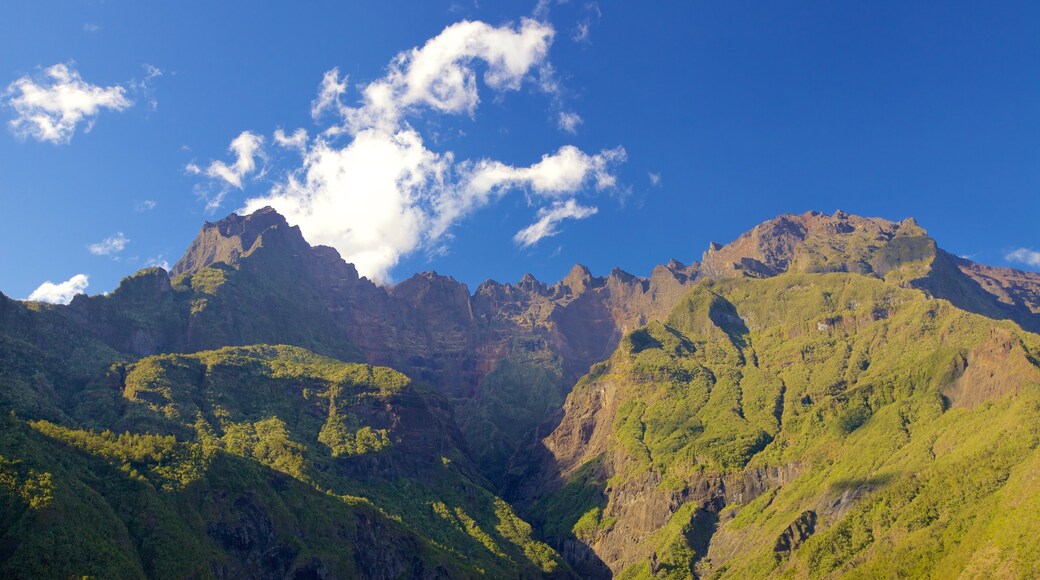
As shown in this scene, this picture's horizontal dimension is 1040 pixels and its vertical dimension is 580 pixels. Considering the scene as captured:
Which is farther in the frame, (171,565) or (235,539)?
(235,539)

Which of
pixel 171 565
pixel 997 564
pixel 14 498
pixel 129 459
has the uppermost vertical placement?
pixel 129 459

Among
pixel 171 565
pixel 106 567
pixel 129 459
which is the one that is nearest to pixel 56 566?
pixel 106 567

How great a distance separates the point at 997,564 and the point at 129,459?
18669cm

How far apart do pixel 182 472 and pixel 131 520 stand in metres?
24.1

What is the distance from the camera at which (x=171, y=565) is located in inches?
6658

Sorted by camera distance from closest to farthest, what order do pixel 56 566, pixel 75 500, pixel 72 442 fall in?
1. pixel 56 566
2. pixel 75 500
3. pixel 72 442

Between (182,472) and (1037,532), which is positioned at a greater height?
(182,472)

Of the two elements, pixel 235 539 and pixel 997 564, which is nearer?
pixel 997 564

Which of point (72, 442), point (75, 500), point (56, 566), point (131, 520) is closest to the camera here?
point (56, 566)

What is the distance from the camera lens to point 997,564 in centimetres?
17688

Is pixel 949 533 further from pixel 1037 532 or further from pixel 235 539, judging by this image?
pixel 235 539

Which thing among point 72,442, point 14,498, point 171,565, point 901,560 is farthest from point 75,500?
point 901,560

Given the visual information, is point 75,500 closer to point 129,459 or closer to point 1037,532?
point 129,459

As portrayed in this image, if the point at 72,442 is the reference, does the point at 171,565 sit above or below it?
below
